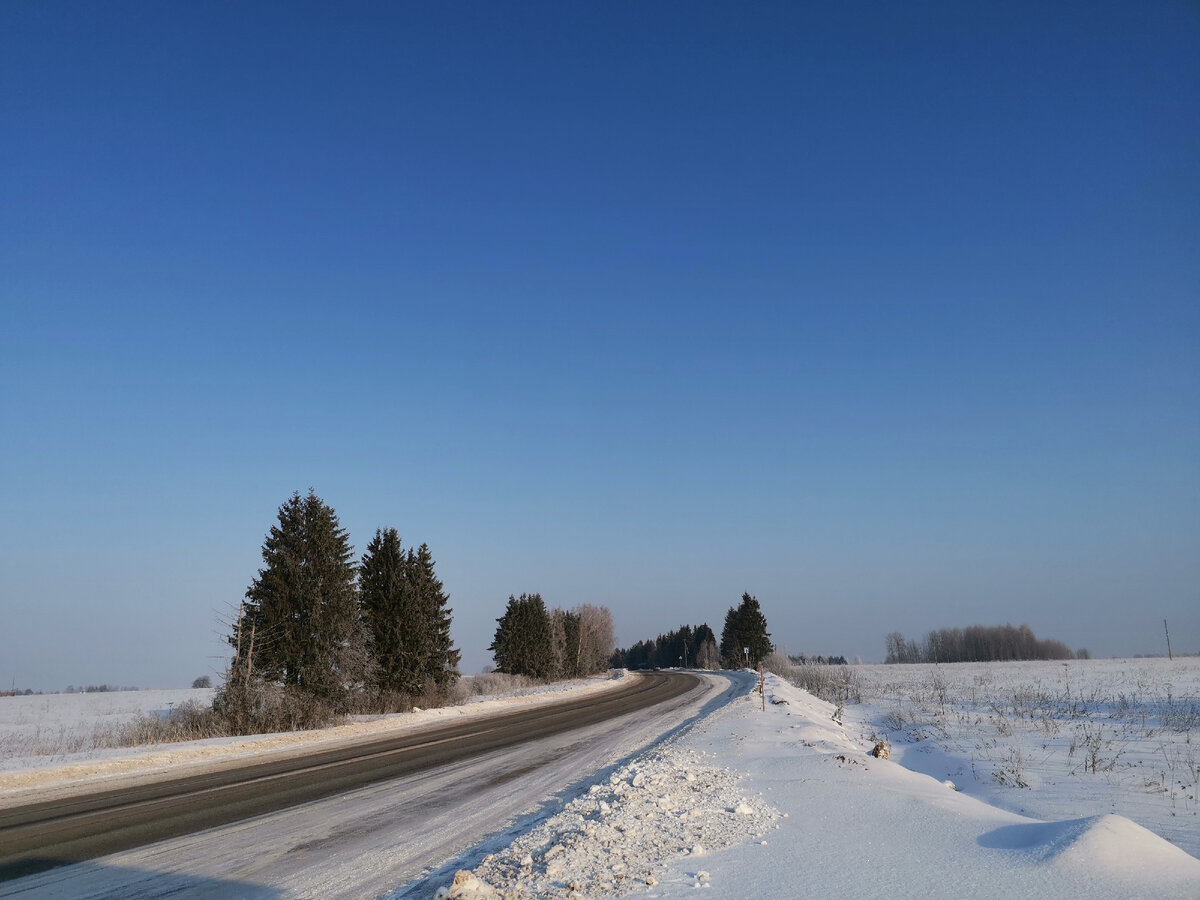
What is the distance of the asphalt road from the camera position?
7879 mm

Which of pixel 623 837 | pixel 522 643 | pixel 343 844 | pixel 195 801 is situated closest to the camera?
pixel 623 837

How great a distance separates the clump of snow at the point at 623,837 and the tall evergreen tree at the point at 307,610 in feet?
53.6

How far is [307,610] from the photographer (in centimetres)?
2362

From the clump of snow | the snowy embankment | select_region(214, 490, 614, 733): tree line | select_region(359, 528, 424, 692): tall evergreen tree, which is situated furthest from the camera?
select_region(359, 528, 424, 692): tall evergreen tree

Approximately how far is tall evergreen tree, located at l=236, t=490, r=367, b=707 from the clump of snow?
53.6 ft

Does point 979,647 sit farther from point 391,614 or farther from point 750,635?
point 391,614

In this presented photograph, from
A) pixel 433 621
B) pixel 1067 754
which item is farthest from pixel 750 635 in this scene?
pixel 1067 754

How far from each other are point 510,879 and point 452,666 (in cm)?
2943

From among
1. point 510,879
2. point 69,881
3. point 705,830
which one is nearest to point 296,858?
point 69,881

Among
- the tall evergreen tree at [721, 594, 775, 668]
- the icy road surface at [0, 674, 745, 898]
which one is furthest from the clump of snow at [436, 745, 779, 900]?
the tall evergreen tree at [721, 594, 775, 668]

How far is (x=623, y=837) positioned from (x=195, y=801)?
7001 mm

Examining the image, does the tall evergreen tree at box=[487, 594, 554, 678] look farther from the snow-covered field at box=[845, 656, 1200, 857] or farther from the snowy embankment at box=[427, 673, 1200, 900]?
the snowy embankment at box=[427, 673, 1200, 900]

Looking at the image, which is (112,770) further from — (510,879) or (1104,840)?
(1104,840)

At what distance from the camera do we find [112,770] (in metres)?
13.9
